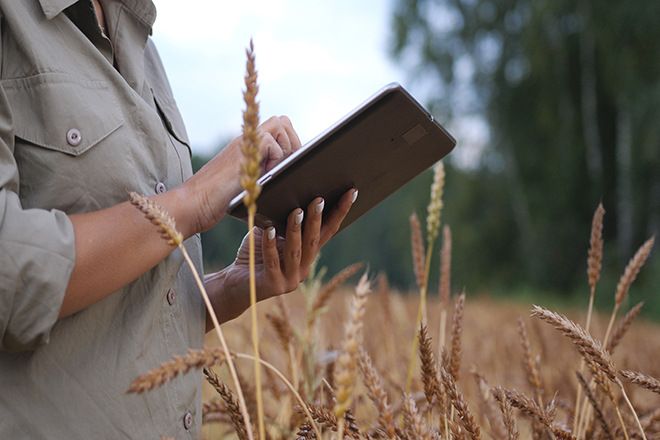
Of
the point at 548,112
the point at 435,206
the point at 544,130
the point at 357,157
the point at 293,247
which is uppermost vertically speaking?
the point at 357,157

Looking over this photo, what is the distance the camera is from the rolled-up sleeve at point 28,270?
2.13 ft

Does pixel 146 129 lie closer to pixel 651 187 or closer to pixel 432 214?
pixel 432 214

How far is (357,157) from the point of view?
910mm

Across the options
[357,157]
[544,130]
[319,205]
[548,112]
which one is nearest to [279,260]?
[319,205]

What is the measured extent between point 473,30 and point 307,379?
497 inches

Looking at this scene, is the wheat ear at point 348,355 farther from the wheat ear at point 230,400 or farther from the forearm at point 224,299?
the forearm at point 224,299

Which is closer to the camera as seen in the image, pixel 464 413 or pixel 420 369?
pixel 464 413

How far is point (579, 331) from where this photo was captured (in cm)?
80

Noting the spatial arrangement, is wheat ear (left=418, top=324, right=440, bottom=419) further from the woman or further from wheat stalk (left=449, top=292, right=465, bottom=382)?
the woman

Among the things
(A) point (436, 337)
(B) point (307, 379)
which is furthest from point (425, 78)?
(B) point (307, 379)

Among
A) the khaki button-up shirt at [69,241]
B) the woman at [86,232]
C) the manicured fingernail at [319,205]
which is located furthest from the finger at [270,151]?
the khaki button-up shirt at [69,241]

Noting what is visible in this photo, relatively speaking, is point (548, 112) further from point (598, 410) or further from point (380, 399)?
point (380, 399)

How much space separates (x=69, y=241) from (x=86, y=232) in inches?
1.3

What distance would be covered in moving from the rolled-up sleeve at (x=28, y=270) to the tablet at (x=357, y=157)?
9.5 inches
